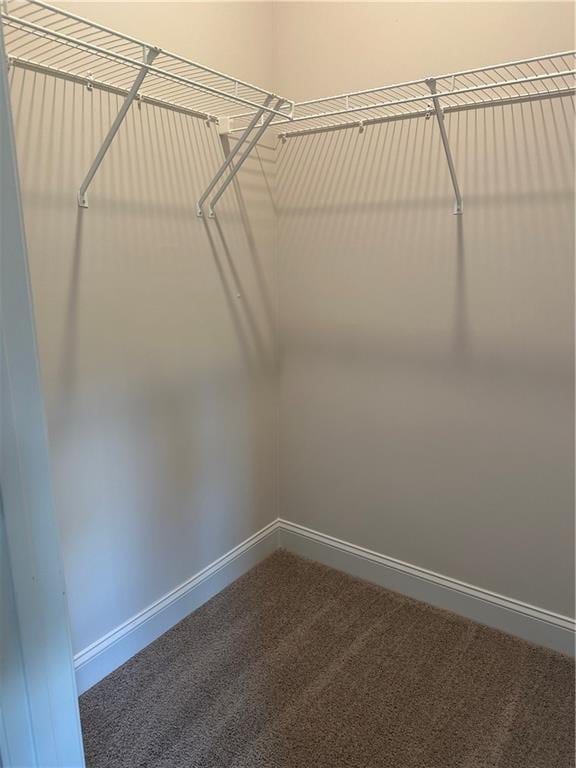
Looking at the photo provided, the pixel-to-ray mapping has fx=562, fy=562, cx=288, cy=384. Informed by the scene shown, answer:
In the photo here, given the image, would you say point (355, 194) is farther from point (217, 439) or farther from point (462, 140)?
point (217, 439)

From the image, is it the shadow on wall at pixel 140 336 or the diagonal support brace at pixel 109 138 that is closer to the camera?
the diagonal support brace at pixel 109 138

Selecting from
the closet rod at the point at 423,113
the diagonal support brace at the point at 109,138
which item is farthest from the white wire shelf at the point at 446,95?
the diagonal support brace at the point at 109,138

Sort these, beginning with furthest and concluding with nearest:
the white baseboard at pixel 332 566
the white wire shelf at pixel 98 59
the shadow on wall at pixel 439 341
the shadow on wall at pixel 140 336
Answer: the white baseboard at pixel 332 566, the shadow on wall at pixel 439 341, the shadow on wall at pixel 140 336, the white wire shelf at pixel 98 59

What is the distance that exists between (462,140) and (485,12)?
1.11 ft

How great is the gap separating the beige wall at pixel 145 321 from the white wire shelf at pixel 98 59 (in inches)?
1.7

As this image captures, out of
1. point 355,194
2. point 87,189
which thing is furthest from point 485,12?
point 87,189

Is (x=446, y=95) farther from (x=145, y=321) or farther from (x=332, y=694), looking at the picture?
(x=332, y=694)

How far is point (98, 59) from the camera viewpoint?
4.81ft

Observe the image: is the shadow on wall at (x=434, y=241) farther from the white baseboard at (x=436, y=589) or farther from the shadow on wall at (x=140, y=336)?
the white baseboard at (x=436, y=589)

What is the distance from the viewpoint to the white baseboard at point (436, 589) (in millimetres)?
1835

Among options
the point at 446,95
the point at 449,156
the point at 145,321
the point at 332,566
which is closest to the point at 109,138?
the point at 145,321

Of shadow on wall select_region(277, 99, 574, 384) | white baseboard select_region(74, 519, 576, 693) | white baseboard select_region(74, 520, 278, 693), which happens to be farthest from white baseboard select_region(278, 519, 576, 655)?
shadow on wall select_region(277, 99, 574, 384)

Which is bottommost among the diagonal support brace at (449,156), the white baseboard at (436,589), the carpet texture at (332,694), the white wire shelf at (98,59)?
the carpet texture at (332,694)

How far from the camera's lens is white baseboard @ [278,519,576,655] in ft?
6.02
